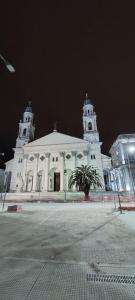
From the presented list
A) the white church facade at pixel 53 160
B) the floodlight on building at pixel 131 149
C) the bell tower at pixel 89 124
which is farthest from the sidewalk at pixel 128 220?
the bell tower at pixel 89 124

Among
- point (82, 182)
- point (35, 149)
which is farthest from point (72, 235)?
point (35, 149)

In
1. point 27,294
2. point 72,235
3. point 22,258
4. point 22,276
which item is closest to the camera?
point 27,294

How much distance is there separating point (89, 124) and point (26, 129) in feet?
64.8

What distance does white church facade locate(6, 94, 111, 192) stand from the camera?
37.8m

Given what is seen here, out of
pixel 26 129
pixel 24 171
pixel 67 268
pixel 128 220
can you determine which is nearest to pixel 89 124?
pixel 26 129

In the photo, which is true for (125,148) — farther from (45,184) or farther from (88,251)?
(88,251)

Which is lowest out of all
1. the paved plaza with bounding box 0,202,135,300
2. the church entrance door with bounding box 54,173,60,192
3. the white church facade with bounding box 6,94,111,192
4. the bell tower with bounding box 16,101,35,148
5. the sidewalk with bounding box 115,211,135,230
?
the sidewalk with bounding box 115,211,135,230

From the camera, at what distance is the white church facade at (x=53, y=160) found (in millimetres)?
37844

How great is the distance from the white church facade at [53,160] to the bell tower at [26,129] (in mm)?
2949

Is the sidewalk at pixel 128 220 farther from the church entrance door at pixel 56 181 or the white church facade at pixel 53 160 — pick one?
the church entrance door at pixel 56 181

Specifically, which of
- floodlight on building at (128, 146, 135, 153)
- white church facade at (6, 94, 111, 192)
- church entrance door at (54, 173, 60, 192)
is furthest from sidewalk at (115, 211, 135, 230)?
church entrance door at (54, 173, 60, 192)

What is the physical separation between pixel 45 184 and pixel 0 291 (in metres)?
35.7

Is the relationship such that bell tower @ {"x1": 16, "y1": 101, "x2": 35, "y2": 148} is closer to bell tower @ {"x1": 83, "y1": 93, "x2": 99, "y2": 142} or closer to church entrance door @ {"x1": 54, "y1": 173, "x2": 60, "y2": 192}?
church entrance door @ {"x1": 54, "y1": 173, "x2": 60, "y2": 192}

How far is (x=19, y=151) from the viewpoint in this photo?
43.3m
